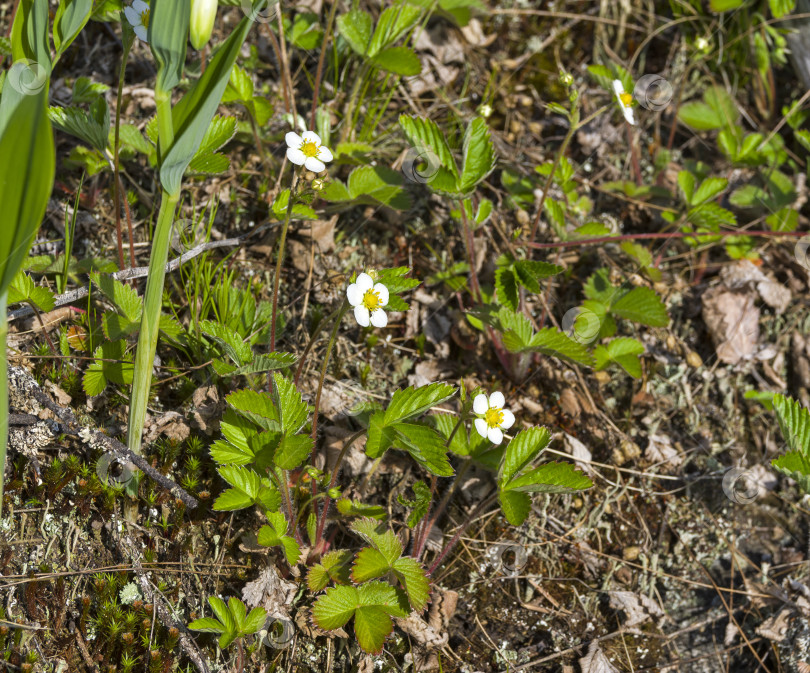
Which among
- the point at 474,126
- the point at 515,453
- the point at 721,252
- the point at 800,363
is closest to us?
the point at 515,453

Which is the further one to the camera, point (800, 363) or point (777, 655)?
point (800, 363)

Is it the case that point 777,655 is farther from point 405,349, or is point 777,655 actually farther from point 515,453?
point 405,349

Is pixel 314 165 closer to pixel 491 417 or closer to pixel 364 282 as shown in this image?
pixel 364 282

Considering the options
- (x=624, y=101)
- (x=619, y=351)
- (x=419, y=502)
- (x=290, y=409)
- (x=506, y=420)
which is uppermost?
(x=624, y=101)

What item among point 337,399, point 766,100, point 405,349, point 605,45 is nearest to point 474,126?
point 405,349

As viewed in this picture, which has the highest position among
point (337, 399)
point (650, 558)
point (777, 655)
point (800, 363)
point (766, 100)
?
point (766, 100)

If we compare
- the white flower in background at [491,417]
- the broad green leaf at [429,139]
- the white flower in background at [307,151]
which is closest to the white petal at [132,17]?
the white flower in background at [307,151]


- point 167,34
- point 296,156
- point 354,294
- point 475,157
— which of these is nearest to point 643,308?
point 475,157
